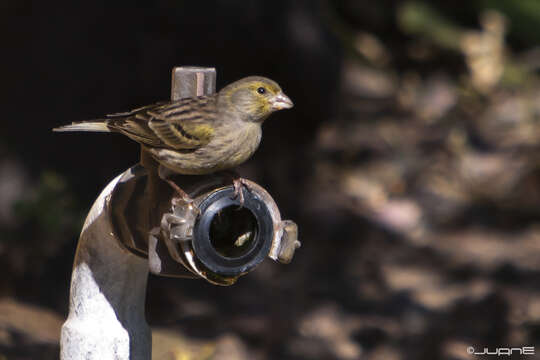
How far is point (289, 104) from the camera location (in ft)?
9.77

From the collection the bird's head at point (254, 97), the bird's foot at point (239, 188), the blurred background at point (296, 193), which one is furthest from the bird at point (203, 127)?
the blurred background at point (296, 193)

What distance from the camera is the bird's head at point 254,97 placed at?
300cm

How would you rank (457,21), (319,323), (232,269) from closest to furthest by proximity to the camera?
(232,269)
(319,323)
(457,21)

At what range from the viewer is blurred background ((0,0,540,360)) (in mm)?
5500

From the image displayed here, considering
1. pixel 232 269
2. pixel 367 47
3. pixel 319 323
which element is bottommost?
pixel 232 269

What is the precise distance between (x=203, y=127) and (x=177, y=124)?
0.09 metres

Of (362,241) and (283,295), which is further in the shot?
(362,241)

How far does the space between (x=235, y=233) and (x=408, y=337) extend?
3300 mm

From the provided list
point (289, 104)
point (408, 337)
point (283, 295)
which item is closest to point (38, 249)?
point (283, 295)

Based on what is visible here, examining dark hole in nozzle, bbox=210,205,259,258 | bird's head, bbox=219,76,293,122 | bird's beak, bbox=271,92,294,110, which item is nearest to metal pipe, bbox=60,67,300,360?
dark hole in nozzle, bbox=210,205,259,258

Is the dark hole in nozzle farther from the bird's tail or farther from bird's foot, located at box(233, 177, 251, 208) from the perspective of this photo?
the bird's tail

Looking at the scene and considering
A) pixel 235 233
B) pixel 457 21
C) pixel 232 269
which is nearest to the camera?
pixel 232 269

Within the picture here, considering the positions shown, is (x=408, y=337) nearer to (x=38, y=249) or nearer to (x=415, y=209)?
(x=415, y=209)

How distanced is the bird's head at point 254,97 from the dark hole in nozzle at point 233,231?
0.46 m
